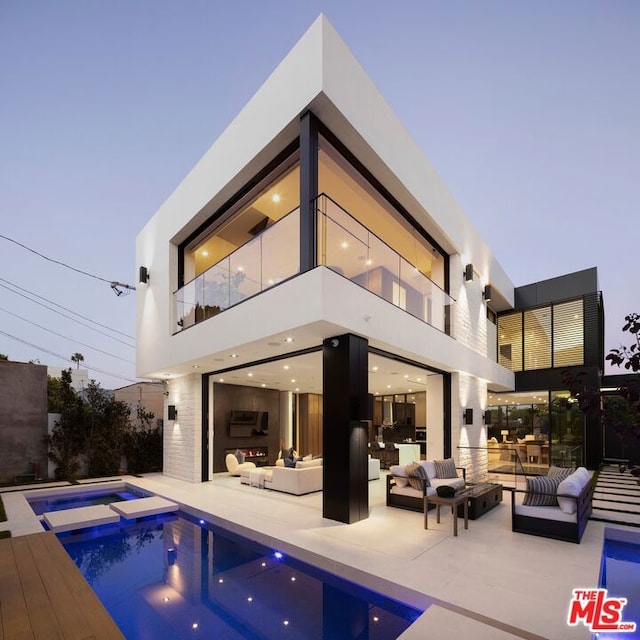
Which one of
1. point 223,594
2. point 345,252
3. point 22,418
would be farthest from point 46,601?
point 22,418

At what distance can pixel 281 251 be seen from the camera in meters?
7.04

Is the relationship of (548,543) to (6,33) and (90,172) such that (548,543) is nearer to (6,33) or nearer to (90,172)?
(6,33)

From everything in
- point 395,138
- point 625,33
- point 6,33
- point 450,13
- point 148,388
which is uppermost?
point 450,13

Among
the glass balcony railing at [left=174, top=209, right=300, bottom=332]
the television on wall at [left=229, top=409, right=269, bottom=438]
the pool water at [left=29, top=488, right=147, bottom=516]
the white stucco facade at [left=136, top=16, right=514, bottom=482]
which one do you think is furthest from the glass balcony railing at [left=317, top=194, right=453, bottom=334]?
the television on wall at [left=229, top=409, right=269, bottom=438]

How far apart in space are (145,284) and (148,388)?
16.9 ft

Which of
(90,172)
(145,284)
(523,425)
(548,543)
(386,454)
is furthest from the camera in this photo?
(90,172)

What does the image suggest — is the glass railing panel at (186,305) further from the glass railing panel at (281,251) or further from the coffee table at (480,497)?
the coffee table at (480,497)

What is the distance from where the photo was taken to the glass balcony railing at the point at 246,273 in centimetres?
688

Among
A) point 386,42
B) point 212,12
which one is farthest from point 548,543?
point 212,12

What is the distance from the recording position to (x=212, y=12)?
15.4 meters

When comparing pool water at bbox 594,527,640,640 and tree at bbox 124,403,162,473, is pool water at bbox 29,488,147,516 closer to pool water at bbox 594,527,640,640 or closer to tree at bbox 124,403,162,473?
tree at bbox 124,403,162,473

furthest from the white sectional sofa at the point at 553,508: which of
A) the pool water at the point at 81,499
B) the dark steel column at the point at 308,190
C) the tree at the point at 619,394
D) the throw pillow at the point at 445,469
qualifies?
the pool water at the point at 81,499

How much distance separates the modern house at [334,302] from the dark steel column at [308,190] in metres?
0.03

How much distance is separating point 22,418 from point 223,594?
9.78 metres
